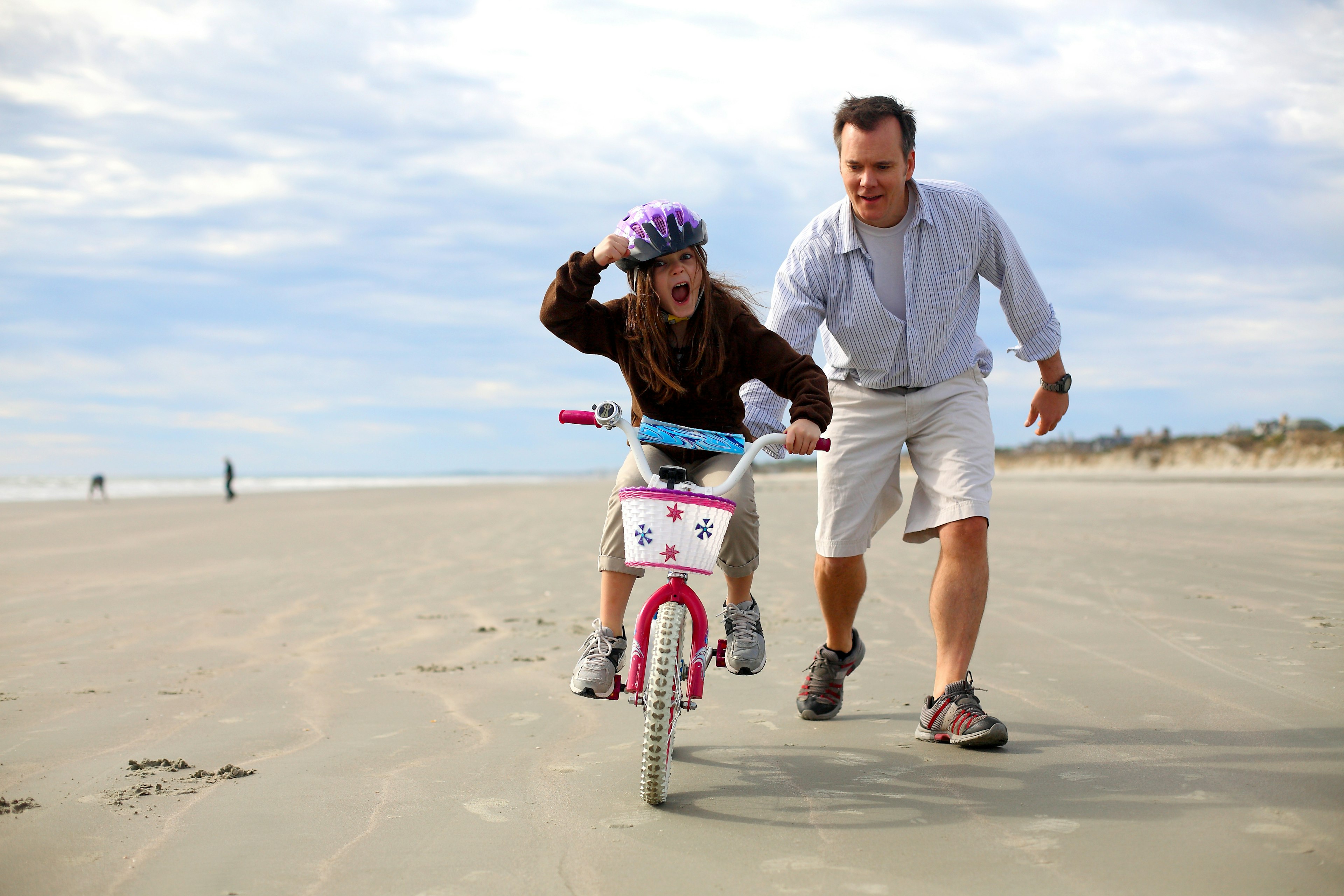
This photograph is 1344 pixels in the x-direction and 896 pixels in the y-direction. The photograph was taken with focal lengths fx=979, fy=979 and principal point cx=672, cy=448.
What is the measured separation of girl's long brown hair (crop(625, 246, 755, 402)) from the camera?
3502 mm

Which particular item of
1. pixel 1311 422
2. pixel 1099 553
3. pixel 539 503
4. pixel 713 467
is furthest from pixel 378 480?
pixel 713 467

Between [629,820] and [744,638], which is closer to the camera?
Result: [629,820]

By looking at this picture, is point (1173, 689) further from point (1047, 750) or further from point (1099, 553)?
point (1099, 553)

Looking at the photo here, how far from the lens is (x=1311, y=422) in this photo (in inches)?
1379

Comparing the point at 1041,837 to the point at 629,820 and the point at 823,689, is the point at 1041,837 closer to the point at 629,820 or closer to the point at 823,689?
the point at 629,820

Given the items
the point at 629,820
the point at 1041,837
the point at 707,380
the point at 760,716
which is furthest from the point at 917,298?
the point at 629,820

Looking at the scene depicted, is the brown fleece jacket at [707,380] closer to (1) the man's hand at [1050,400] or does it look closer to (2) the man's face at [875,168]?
(2) the man's face at [875,168]

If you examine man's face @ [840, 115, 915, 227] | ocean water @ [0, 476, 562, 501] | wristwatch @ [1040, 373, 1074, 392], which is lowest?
ocean water @ [0, 476, 562, 501]

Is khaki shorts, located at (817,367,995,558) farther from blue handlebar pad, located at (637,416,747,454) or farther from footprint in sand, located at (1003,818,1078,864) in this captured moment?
footprint in sand, located at (1003,818,1078,864)

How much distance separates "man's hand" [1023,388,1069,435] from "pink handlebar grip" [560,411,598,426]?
7.24 ft

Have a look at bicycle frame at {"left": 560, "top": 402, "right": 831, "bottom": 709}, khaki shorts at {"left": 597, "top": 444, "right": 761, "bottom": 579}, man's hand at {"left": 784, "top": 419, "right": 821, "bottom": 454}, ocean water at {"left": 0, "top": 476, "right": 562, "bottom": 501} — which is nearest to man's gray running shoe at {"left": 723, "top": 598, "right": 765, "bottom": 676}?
khaki shorts at {"left": 597, "top": 444, "right": 761, "bottom": 579}

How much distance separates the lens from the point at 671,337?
3572mm

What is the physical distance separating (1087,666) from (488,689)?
Result: 3.09m

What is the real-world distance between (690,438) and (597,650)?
84cm
